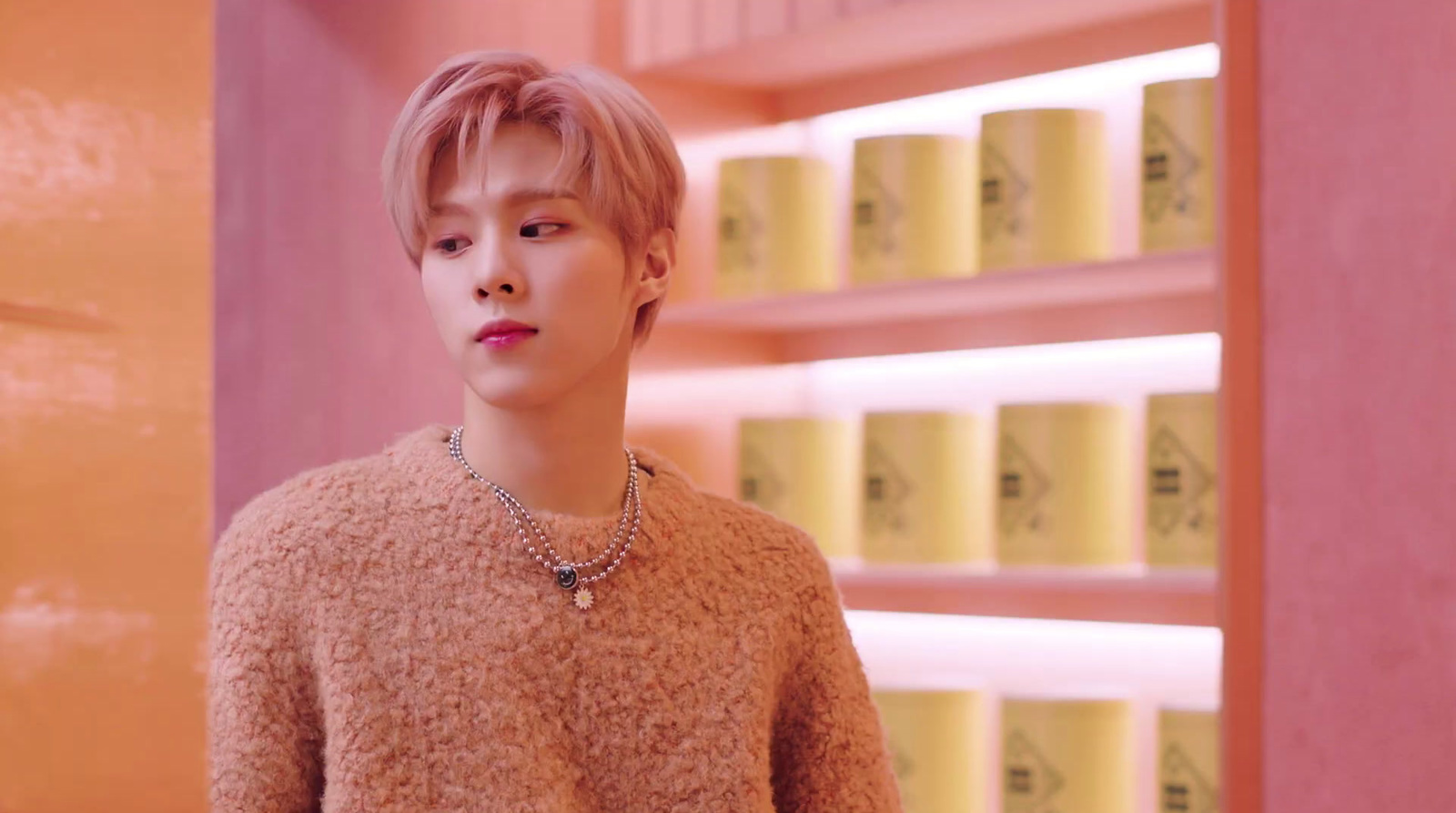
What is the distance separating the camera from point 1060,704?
187 centimetres

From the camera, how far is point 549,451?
A: 3.20 feet

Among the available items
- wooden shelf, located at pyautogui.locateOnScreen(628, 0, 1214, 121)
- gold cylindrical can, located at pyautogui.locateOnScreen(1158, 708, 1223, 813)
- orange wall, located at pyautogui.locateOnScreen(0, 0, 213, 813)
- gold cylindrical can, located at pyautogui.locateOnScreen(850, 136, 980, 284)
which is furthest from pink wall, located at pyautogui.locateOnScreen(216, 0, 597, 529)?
orange wall, located at pyautogui.locateOnScreen(0, 0, 213, 813)

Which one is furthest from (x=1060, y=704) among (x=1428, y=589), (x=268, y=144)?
(x=268, y=144)

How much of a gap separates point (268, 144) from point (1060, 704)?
4.21 ft

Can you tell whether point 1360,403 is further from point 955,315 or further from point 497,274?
point 497,274

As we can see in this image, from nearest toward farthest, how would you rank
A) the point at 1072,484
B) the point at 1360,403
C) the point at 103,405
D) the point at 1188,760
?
1. the point at 103,405
2. the point at 1360,403
3. the point at 1188,760
4. the point at 1072,484

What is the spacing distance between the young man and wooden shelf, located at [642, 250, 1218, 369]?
97cm

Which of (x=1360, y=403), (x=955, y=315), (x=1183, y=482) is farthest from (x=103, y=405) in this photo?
(x=955, y=315)

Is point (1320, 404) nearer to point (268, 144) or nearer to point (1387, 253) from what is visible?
point (1387, 253)

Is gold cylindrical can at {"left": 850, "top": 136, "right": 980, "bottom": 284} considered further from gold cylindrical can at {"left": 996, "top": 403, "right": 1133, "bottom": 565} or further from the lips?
the lips

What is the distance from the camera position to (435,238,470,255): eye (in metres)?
0.97

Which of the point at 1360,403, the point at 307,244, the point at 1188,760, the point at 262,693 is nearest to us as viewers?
the point at 262,693

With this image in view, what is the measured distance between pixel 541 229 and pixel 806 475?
4.09 ft

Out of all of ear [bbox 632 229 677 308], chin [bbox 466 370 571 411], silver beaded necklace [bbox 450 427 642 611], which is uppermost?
ear [bbox 632 229 677 308]
